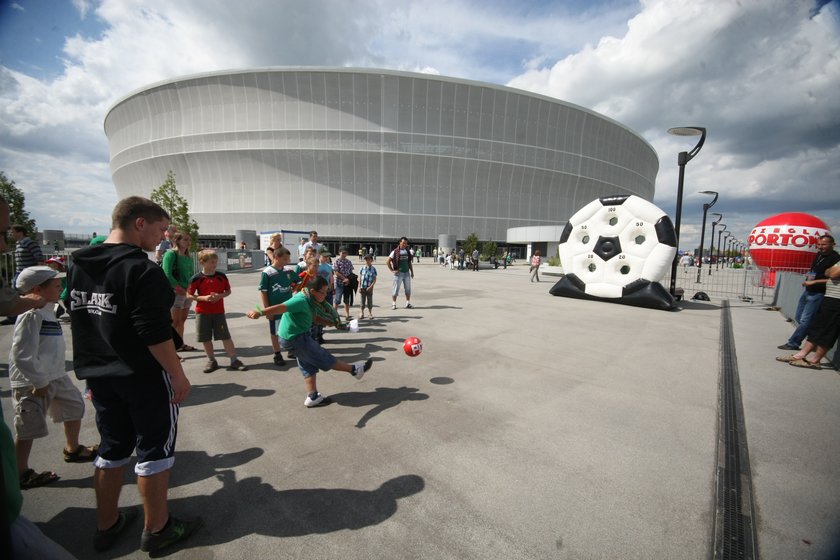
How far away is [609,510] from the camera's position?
2508 millimetres

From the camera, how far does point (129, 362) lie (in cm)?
205

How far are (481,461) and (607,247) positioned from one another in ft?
36.0

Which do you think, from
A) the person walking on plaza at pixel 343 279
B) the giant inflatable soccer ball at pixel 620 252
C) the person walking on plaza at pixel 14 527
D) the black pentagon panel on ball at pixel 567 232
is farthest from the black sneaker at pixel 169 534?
the black pentagon panel on ball at pixel 567 232

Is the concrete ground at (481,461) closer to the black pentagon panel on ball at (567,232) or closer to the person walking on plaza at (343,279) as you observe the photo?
the person walking on plaza at (343,279)

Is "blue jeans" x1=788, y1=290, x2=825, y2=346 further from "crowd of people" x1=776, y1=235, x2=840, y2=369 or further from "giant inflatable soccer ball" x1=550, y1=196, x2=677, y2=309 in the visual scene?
"giant inflatable soccer ball" x1=550, y1=196, x2=677, y2=309

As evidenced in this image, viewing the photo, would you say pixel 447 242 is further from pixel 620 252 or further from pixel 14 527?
pixel 14 527

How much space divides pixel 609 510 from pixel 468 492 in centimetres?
102

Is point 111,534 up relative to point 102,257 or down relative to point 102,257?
down

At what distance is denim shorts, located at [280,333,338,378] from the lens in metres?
3.98

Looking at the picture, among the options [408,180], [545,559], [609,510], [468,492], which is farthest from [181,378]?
[408,180]

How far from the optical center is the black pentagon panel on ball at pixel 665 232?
10.7 meters

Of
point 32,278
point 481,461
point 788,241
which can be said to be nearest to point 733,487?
point 481,461

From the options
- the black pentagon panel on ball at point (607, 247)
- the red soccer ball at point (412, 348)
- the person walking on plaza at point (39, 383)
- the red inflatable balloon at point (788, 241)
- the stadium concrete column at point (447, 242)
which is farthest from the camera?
the stadium concrete column at point (447, 242)

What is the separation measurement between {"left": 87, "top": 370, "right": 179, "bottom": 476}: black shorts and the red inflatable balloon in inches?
971
